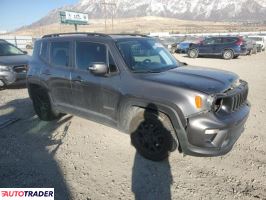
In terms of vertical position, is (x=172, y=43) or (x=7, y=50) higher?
(x=7, y=50)

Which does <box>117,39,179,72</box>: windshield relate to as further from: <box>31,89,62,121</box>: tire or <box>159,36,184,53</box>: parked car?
<box>159,36,184,53</box>: parked car

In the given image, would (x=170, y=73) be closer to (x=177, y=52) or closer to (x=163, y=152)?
(x=163, y=152)

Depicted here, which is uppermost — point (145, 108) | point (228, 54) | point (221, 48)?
point (145, 108)

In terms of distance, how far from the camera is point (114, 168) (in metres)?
4.31

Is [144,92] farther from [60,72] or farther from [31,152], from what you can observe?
[31,152]

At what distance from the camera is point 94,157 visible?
184 inches

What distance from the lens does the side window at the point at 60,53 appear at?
17.6 feet

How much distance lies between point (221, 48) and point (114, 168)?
705 inches

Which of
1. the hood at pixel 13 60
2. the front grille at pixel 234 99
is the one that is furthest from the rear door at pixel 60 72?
the hood at pixel 13 60

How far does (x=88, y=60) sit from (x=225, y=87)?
7.89 feet

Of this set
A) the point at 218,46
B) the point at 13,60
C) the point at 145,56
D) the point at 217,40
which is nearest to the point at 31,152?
the point at 145,56

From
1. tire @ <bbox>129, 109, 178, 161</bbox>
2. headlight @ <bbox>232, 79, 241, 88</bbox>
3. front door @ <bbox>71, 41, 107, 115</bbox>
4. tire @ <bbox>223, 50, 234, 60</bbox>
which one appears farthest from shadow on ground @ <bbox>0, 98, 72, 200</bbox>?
tire @ <bbox>223, 50, 234, 60</bbox>

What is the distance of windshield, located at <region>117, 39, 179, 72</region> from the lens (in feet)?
15.3

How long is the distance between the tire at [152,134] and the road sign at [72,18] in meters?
46.5
